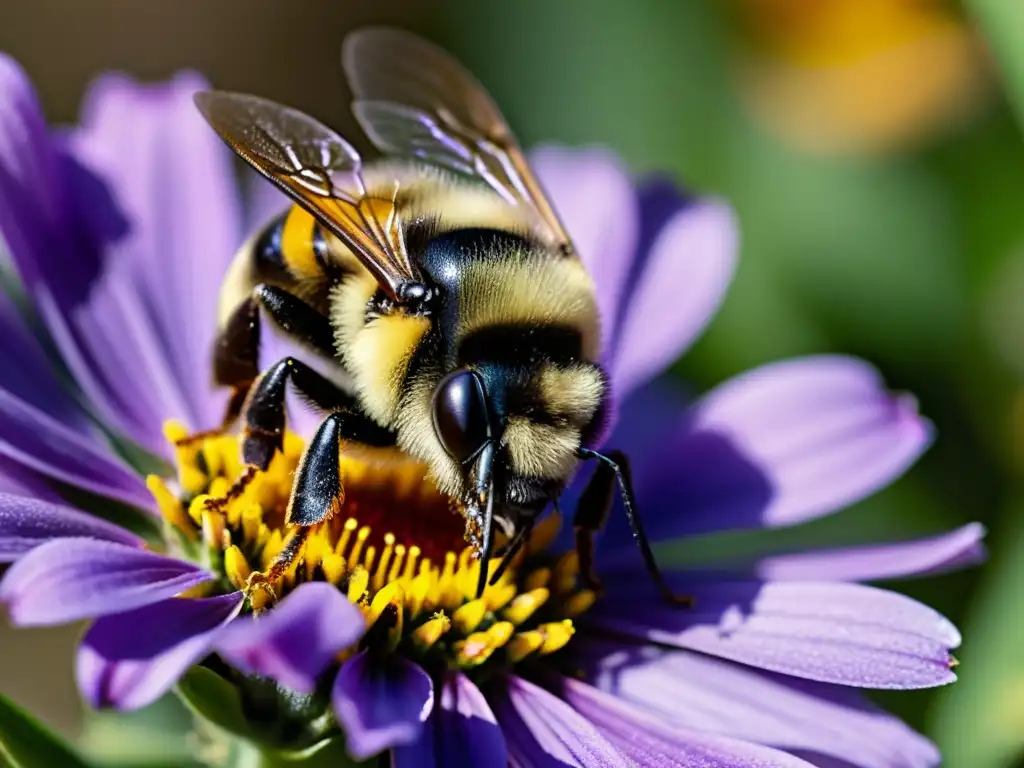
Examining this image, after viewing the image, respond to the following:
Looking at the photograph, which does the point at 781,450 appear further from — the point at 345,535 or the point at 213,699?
the point at 213,699

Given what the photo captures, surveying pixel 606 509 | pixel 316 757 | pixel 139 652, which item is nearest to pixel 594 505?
pixel 606 509

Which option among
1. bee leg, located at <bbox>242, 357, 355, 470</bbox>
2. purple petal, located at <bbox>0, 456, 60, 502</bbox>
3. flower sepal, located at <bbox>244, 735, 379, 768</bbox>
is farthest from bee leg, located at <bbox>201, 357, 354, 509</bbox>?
flower sepal, located at <bbox>244, 735, 379, 768</bbox>

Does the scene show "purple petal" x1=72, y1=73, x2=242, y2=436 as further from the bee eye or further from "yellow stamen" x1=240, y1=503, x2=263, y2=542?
the bee eye

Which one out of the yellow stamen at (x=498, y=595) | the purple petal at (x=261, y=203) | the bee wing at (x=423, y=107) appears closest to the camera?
the yellow stamen at (x=498, y=595)

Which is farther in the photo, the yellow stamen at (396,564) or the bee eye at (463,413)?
the yellow stamen at (396,564)

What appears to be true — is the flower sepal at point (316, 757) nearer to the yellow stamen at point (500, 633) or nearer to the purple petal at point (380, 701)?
the purple petal at point (380, 701)

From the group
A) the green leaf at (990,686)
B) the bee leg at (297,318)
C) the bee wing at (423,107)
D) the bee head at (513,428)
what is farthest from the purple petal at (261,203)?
the green leaf at (990,686)

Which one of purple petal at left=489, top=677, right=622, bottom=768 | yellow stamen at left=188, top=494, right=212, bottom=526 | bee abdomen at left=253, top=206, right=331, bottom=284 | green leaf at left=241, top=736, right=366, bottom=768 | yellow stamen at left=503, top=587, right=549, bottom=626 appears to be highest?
bee abdomen at left=253, top=206, right=331, bottom=284
